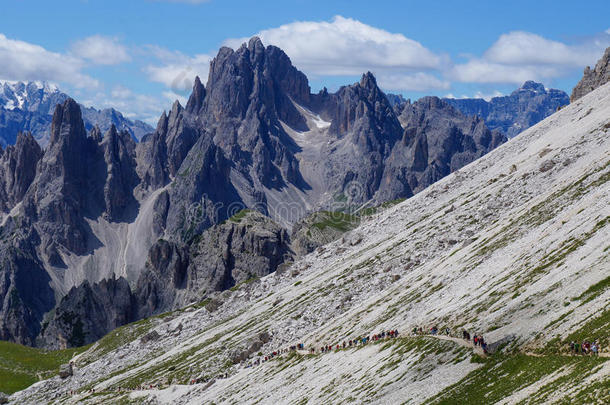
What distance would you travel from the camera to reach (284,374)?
8225 cm

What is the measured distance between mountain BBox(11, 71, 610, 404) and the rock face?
34.3 m

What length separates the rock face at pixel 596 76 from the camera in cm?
18804

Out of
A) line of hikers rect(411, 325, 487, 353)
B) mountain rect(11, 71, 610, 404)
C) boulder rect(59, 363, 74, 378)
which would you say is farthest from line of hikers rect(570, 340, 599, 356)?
boulder rect(59, 363, 74, 378)

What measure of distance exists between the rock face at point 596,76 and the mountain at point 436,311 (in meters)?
34.3

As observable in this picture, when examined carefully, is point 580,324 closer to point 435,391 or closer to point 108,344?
point 435,391

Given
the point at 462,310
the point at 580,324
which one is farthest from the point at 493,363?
the point at 462,310

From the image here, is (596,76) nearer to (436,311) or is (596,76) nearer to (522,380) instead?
(436,311)

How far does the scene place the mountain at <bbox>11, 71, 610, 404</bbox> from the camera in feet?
171

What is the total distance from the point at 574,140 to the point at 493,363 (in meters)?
77.6

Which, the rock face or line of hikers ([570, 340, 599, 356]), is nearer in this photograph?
line of hikers ([570, 340, 599, 356])

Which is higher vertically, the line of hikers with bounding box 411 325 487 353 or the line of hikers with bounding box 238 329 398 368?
the line of hikers with bounding box 411 325 487 353

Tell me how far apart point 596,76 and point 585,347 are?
544 ft

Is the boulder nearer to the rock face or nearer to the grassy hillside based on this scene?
the grassy hillside

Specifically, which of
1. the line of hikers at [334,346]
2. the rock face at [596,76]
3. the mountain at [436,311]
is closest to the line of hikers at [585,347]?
the mountain at [436,311]
